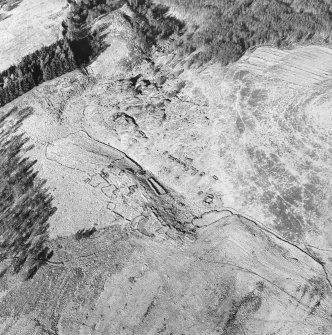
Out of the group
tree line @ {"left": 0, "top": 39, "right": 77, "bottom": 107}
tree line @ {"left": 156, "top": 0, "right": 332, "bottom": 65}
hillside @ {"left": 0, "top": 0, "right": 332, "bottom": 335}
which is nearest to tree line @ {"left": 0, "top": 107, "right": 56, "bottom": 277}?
hillside @ {"left": 0, "top": 0, "right": 332, "bottom": 335}

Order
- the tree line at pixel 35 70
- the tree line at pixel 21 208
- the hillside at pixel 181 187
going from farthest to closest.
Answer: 1. the tree line at pixel 35 70
2. the tree line at pixel 21 208
3. the hillside at pixel 181 187

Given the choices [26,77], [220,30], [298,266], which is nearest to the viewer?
[298,266]

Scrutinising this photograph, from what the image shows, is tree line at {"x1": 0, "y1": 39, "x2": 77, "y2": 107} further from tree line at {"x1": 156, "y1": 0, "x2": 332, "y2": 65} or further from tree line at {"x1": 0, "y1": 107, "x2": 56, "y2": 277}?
tree line at {"x1": 156, "y1": 0, "x2": 332, "y2": 65}

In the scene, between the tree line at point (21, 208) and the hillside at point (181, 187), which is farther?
the tree line at point (21, 208)

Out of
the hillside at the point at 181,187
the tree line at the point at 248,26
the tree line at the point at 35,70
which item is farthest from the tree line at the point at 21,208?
the tree line at the point at 248,26

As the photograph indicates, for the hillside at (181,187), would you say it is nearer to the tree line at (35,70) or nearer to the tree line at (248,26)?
the tree line at (248,26)

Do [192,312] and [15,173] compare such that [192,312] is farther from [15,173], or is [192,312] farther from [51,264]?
[15,173]

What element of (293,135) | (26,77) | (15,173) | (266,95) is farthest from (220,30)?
(15,173)

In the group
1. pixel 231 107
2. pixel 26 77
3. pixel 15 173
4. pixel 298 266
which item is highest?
pixel 26 77
